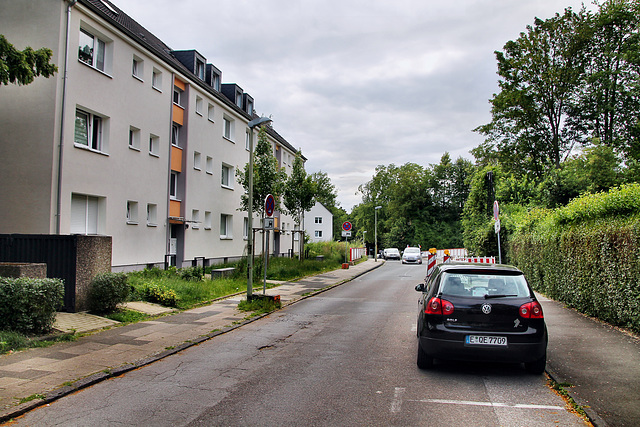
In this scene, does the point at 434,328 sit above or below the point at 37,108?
below

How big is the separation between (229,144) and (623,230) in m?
24.7

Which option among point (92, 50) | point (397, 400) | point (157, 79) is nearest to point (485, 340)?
point (397, 400)

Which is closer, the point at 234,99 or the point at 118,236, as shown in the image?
the point at 118,236

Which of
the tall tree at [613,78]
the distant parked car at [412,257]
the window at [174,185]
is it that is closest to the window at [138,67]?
the window at [174,185]

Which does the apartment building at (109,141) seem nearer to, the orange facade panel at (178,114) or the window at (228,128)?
the orange facade panel at (178,114)

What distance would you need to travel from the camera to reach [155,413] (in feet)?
16.1

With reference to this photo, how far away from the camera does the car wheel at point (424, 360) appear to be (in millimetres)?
6672

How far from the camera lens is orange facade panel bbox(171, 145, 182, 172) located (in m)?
23.4

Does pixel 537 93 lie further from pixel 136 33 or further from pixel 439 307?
pixel 439 307

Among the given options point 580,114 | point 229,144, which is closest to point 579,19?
point 580,114

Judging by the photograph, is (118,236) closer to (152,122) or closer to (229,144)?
(152,122)

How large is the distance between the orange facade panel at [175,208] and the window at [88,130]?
588 centimetres

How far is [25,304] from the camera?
793 cm

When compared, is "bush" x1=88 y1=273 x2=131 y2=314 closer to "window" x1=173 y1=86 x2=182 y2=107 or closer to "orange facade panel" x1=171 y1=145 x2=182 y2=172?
"orange facade panel" x1=171 y1=145 x2=182 y2=172
